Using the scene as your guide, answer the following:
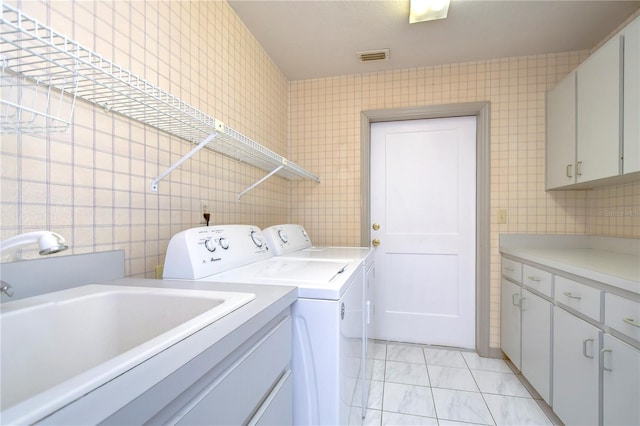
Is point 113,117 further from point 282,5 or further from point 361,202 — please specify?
point 361,202

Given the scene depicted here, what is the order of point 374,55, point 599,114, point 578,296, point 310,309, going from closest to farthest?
point 310,309
point 578,296
point 599,114
point 374,55

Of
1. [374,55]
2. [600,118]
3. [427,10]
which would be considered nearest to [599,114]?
[600,118]

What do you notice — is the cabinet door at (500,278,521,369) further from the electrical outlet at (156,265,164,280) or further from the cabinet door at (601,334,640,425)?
the electrical outlet at (156,265,164,280)

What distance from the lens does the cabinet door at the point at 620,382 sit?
1.08 m

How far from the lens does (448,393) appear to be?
1.89 meters

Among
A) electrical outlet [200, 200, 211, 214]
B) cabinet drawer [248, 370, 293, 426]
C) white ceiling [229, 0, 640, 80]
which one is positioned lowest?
cabinet drawer [248, 370, 293, 426]

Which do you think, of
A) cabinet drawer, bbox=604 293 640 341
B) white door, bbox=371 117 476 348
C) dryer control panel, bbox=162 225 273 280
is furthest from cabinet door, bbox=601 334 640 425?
dryer control panel, bbox=162 225 273 280

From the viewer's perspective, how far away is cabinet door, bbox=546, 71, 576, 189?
6.39 ft

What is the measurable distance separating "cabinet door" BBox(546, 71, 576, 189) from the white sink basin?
2.26 metres

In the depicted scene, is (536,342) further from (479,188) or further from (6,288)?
(6,288)

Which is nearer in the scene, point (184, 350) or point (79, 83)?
point (184, 350)

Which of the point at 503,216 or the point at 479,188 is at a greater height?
the point at 479,188

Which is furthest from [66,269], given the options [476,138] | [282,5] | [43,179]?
[476,138]

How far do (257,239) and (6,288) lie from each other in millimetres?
949
